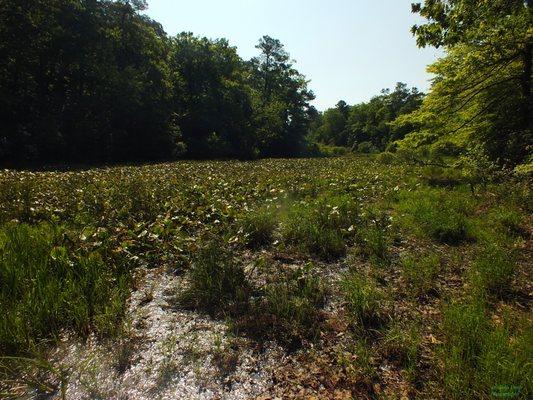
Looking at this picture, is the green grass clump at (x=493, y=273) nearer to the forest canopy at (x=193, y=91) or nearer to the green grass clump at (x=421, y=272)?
the green grass clump at (x=421, y=272)

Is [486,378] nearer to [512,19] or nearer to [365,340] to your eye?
[365,340]

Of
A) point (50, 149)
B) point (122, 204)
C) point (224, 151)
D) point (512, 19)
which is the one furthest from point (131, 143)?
point (512, 19)

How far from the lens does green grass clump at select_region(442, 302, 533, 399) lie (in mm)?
3094

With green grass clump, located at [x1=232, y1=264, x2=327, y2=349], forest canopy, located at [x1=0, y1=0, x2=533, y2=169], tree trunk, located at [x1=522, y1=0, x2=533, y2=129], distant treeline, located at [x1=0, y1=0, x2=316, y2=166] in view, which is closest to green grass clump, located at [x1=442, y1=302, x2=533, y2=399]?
green grass clump, located at [x1=232, y1=264, x2=327, y2=349]

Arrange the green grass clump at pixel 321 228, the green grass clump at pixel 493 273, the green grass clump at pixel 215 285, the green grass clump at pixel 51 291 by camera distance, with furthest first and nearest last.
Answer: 1. the green grass clump at pixel 321 228
2. the green grass clump at pixel 493 273
3. the green grass clump at pixel 215 285
4. the green grass clump at pixel 51 291

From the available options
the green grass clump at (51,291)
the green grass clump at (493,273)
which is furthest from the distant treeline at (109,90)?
the green grass clump at (493,273)

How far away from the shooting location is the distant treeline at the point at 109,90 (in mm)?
24641

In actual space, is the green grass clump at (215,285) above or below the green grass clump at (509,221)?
below

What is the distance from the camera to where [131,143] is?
33562 millimetres

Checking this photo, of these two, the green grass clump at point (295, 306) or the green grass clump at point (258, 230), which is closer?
the green grass clump at point (295, 306)

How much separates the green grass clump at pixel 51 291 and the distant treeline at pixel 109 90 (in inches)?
905

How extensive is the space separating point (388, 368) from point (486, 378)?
871mm

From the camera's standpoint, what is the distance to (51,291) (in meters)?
4.38

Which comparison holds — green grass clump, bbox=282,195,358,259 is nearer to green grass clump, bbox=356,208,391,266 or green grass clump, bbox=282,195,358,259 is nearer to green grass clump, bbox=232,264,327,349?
green grass clump, bbox=356,208,391,266
